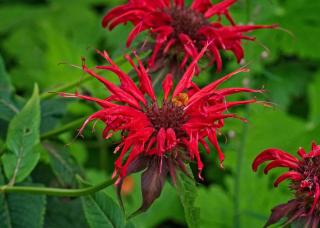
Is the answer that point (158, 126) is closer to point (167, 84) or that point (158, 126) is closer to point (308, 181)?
point (167, 84)

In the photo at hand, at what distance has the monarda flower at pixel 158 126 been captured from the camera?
1.36 metres

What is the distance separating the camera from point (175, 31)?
181 centimetres

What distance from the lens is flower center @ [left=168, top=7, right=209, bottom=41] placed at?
1813 millimetres

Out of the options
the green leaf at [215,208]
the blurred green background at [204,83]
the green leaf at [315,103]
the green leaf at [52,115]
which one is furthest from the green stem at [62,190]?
the green leaf at [315,103]

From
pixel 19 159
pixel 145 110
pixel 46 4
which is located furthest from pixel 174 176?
pixel 46 4

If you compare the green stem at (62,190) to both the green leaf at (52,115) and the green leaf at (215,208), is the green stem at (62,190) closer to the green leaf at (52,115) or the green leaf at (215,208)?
the green leaf at (52,115)

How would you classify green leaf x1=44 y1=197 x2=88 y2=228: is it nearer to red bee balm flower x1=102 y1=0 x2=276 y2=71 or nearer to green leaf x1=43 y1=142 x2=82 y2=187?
green leaf x1=43 y1=142 x2=82 y2=187

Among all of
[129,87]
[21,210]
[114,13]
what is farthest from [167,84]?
[21,210]

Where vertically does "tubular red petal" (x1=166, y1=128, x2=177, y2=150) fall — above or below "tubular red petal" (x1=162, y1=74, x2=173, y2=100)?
below

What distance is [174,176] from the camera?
1359 mm

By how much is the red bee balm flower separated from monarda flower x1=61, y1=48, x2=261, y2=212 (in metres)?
0.17

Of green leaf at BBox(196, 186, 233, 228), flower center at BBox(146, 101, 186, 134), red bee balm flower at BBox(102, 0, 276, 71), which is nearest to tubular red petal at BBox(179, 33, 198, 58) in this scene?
red bee balm flower at BBox(102, 0, 276, 71)

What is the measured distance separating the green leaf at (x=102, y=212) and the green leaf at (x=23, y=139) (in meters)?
0.23

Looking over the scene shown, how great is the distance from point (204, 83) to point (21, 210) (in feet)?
5.29
